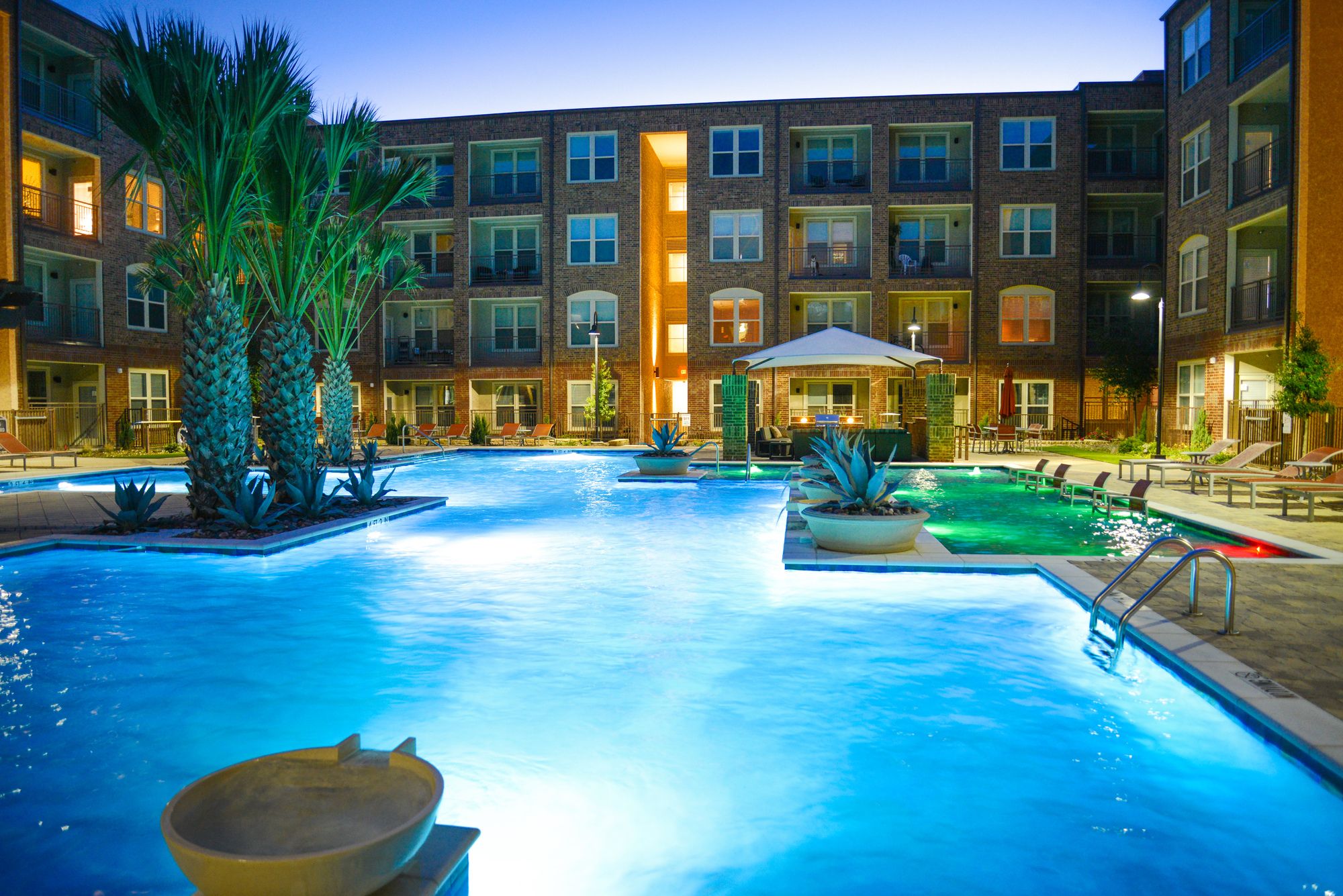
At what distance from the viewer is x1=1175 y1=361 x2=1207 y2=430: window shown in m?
22.5

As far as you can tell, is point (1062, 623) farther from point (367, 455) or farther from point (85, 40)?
point (85, 40)

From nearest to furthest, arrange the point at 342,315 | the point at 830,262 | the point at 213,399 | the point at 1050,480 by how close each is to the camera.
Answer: the point at 213,399, the point at 1050,480, the point at 342,315, the point at 830,262

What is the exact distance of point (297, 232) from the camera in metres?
12.1

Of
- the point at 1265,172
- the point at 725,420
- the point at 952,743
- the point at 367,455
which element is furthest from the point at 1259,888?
the point at 1265,172

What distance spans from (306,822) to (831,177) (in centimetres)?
3145

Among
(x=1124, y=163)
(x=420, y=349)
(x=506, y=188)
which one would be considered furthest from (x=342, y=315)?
(x=1124, y=163)

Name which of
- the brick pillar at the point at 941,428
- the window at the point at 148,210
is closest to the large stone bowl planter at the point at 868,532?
the brick pillar at the point at 941,428

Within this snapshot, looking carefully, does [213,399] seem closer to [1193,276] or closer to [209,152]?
[209,152]

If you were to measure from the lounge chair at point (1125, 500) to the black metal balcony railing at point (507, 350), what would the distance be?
2311cm

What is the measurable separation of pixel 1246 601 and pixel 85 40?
102 feet

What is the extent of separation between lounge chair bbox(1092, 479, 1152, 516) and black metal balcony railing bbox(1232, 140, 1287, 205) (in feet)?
33.1

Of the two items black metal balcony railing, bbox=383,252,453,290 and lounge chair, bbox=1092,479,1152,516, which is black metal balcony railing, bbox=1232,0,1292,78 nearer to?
lounge chair, bbox=1092,479,1152,516

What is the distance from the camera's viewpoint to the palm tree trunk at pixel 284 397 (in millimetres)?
12398

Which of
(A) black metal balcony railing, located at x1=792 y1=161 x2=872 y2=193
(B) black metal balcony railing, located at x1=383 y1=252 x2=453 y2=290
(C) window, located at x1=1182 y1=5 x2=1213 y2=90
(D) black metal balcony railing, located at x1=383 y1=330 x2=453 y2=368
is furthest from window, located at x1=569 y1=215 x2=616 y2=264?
(C) window, located at x1=1182 y1=5 x2=1213 y2=90
